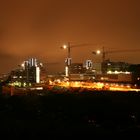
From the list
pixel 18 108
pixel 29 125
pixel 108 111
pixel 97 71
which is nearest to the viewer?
pixel 29 125

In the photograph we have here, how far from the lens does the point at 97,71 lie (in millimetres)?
117438

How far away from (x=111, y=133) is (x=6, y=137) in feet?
16.8

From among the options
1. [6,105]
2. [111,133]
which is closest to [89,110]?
[6,105]

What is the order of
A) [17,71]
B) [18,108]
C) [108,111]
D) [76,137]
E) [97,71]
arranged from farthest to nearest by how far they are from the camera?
[17,71] → [97,71] → [18,108] → [108,111] → [76,137]

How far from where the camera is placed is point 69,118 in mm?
23375

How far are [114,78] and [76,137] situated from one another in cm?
7475

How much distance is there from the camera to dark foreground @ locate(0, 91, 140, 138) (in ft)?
57.8

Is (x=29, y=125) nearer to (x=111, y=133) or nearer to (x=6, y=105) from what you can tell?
(x=111, y=133)

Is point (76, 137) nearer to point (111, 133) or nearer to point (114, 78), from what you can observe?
point (111, 133)

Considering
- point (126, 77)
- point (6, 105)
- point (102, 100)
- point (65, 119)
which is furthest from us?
point (126, 77)

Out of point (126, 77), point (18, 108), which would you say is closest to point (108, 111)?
point (18, 108)

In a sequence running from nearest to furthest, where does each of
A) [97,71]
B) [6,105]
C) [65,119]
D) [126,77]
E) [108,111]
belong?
1. [65,119]
2. [108,111]
3. [6,105]
4. [126,77]
5. [97,71]

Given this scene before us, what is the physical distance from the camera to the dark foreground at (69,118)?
17.6 meters

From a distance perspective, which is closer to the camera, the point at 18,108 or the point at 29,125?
the point at 29,125
